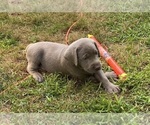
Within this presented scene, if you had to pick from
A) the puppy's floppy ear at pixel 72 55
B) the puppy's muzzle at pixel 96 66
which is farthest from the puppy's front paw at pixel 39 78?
the puppy's muzzle at pixel 96 66

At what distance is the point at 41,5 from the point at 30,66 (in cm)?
136

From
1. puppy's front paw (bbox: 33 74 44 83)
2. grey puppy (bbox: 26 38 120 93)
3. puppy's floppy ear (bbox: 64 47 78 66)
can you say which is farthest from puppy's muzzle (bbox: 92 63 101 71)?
puppy's front paw (bbox: 33 74 44 83)

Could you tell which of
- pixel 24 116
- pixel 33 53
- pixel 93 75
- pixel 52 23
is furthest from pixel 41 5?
pixel 24 116

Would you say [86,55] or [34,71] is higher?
Answer: [86,55]

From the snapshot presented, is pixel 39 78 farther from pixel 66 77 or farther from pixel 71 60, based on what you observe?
pixel 71 60

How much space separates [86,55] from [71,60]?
15cm

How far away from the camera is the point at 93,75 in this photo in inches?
154

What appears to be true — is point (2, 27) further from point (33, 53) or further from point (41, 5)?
point (33, 53)

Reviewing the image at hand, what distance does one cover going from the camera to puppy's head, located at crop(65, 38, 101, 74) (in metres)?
3.75

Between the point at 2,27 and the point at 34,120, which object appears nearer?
the point at 34,120

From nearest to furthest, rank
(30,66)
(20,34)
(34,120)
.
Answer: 1. (34,120)
2. (30,66)
3. (20,34)

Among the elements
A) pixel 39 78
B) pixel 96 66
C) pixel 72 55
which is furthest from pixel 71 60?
pixel 39 78

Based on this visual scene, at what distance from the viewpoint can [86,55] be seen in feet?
12.3

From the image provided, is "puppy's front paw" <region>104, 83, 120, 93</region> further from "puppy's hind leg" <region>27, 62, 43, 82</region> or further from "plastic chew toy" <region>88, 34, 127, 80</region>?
"puppy's hind leg" <region>27, 62, 43, 82</region>
